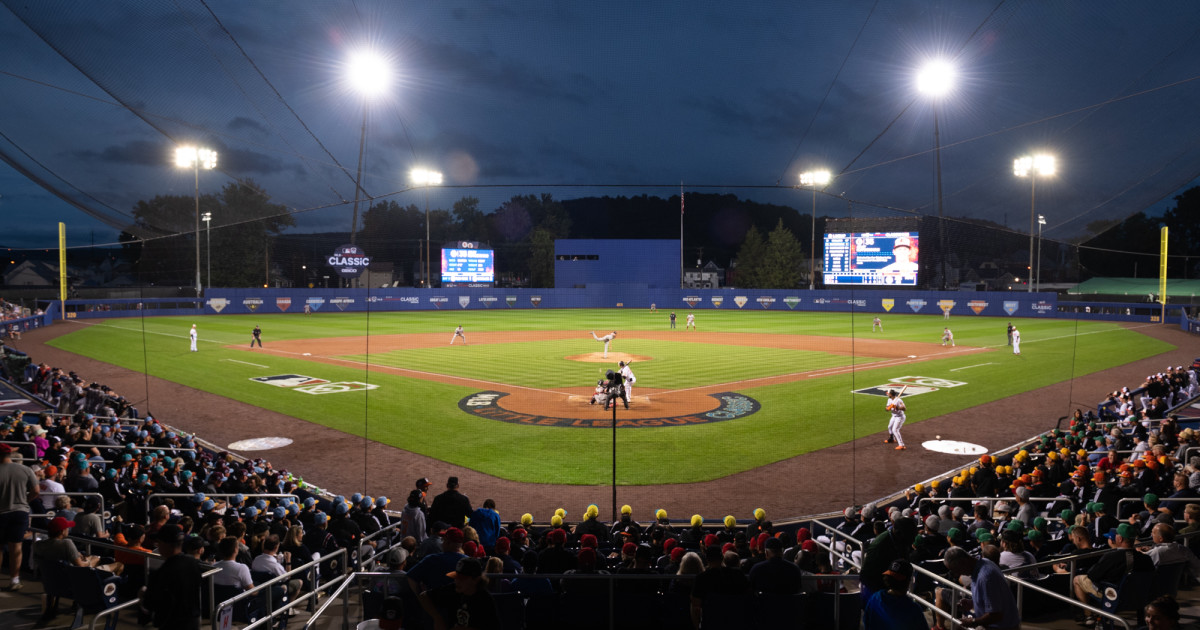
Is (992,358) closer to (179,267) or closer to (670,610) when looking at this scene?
(670,610)

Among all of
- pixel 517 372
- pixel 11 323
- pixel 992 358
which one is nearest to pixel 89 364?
pixel 11 323

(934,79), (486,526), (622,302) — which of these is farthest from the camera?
(622,302)

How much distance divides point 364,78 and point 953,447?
18033mm

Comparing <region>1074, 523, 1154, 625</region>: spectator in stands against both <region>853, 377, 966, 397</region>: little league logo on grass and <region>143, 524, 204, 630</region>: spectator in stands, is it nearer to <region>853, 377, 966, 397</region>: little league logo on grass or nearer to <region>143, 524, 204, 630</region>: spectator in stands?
<region>143, 524, 204, 630</region>: spectator in stands

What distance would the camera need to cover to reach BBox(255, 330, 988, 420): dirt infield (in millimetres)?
21625

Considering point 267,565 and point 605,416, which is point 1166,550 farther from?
point 605,416

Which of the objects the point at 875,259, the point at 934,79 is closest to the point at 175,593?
the point at 934,79

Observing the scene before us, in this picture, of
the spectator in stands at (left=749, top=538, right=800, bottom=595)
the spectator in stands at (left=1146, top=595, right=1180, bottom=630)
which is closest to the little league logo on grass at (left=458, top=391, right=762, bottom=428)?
the spectator in stands at (left=749, top=538, right=800, bottom=595)

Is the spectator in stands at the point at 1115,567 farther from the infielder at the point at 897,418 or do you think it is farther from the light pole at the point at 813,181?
the light pole at the point at 813,181

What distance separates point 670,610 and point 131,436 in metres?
12.5

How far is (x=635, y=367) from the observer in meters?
30.5

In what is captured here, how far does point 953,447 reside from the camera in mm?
16703

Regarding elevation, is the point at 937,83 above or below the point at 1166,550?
above

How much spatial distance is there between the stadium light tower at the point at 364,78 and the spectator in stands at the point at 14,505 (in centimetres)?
799
